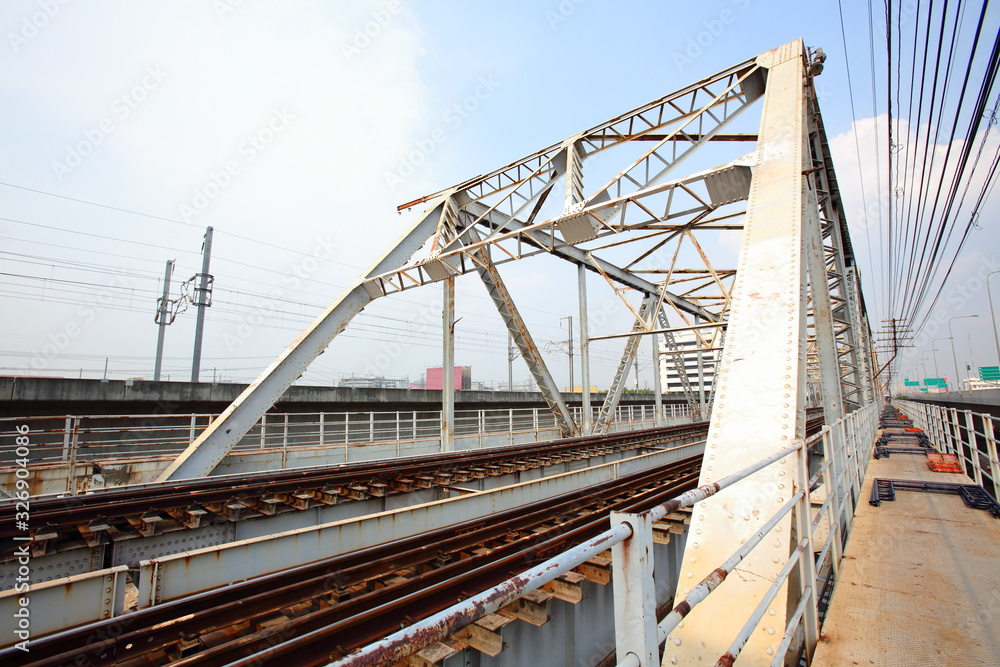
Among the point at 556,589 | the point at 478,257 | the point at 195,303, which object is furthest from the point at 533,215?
the point at 195,303

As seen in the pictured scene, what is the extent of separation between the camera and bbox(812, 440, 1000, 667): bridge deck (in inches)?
120

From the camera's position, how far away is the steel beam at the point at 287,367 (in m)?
10.0

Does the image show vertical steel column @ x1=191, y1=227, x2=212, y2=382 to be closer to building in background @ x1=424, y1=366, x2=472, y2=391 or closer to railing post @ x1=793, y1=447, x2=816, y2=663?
railing post @ x1=793, y1=447, x2=816, y2=663

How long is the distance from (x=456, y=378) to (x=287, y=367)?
153 feet

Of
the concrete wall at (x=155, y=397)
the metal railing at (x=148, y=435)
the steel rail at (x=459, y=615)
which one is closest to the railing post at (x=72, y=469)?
the metal railing at (x=148, y=435)

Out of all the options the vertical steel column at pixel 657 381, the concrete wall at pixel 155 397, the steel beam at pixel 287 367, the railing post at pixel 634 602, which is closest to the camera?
the railing post at pixel 634 602

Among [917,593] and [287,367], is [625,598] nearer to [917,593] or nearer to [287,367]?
[917,593]

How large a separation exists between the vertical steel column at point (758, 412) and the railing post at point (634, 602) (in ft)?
4.99

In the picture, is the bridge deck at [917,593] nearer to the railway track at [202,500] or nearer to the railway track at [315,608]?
the railway track at [315,608]

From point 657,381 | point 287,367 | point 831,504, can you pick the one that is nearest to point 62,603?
point 831,504

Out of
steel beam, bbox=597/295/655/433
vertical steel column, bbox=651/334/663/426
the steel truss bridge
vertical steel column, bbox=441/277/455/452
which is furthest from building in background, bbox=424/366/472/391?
the steel truss bridge

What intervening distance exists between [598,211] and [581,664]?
27.8 ft

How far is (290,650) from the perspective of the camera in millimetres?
3010

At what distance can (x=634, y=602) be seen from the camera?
148 centimetres
